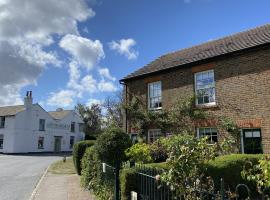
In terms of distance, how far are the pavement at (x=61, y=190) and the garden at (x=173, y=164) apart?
1.53 feet

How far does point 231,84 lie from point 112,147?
7.74 metres

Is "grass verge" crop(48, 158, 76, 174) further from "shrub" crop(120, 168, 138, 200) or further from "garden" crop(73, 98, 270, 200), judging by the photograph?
"shrub" crop(120, 168, 138, 200)

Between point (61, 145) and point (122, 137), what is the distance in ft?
150

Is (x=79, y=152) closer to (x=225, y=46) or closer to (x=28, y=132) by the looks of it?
(x=225, y=46)

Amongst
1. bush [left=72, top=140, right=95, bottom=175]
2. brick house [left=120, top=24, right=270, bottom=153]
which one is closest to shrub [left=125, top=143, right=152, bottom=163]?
brick house [left=120, top=24, right=270, bottom=153]

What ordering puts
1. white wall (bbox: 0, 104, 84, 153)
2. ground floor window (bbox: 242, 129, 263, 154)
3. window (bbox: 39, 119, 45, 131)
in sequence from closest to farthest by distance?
ground floor window (bbox: 242, 129, 263, 154), white wall (bbox: 0, 104, 84, 153), window (bbox: 39, 119, 45, 131)

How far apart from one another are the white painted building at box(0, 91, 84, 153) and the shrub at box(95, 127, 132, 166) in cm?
3811

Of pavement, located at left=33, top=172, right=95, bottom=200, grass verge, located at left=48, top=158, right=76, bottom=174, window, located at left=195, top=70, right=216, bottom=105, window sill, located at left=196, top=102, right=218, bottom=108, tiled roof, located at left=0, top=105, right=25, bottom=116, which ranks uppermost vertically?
tiled roof, located at left=0, top=105, right=25, bottom=116

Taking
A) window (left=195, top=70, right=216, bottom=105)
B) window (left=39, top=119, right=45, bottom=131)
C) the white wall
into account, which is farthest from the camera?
window (left=39, top=119, right=45, bottom=131)

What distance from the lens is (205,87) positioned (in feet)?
56.9

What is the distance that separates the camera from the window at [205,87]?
17016 millimetres

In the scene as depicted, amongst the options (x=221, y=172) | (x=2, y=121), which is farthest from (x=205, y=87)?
(x=2, y=121)

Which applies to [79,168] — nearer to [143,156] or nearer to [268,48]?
[143,156]

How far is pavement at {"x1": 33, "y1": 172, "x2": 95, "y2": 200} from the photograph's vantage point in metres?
11.8
